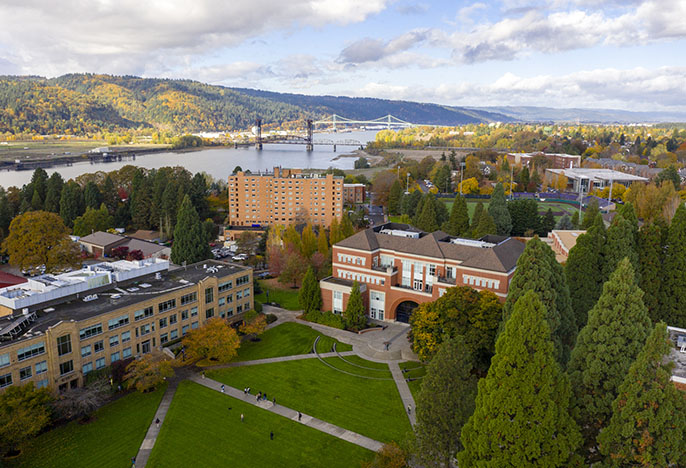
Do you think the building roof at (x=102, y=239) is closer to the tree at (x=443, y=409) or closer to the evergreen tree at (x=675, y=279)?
the tree at (x=443, y=409)

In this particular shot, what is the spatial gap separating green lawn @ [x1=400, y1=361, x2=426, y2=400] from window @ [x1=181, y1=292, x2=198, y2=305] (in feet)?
58.3

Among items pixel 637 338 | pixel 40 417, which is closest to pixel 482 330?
pixel 637 338

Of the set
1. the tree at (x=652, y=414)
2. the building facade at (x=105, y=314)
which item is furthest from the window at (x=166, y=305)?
the tree at (x=652, y=414)

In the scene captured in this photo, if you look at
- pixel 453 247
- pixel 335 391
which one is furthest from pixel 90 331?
pixel 453 247

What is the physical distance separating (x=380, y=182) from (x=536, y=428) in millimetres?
96027

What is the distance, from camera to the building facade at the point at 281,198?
3425 inches

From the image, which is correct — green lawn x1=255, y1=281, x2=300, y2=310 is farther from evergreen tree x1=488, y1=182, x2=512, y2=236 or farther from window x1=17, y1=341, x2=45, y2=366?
evergreen tree x1=488, y1=182, x2=512, y2=236

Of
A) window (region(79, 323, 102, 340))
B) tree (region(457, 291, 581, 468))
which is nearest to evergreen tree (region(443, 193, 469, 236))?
window (region(79, 323, 102, 340))

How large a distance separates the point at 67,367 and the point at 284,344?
16.4 m

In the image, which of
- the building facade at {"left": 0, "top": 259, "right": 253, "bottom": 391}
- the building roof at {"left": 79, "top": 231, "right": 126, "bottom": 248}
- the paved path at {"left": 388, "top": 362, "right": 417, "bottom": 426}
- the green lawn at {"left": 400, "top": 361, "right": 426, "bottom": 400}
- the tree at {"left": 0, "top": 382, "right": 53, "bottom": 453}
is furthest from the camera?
the building roof at {"left": 79, "top": 231, "right": 126, "bottom": 248}

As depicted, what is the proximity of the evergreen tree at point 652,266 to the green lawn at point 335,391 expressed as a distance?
1907 centimetres

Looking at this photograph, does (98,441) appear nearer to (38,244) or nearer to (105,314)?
(105,314)

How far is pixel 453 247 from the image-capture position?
45.9m

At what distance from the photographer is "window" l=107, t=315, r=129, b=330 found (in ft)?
115
